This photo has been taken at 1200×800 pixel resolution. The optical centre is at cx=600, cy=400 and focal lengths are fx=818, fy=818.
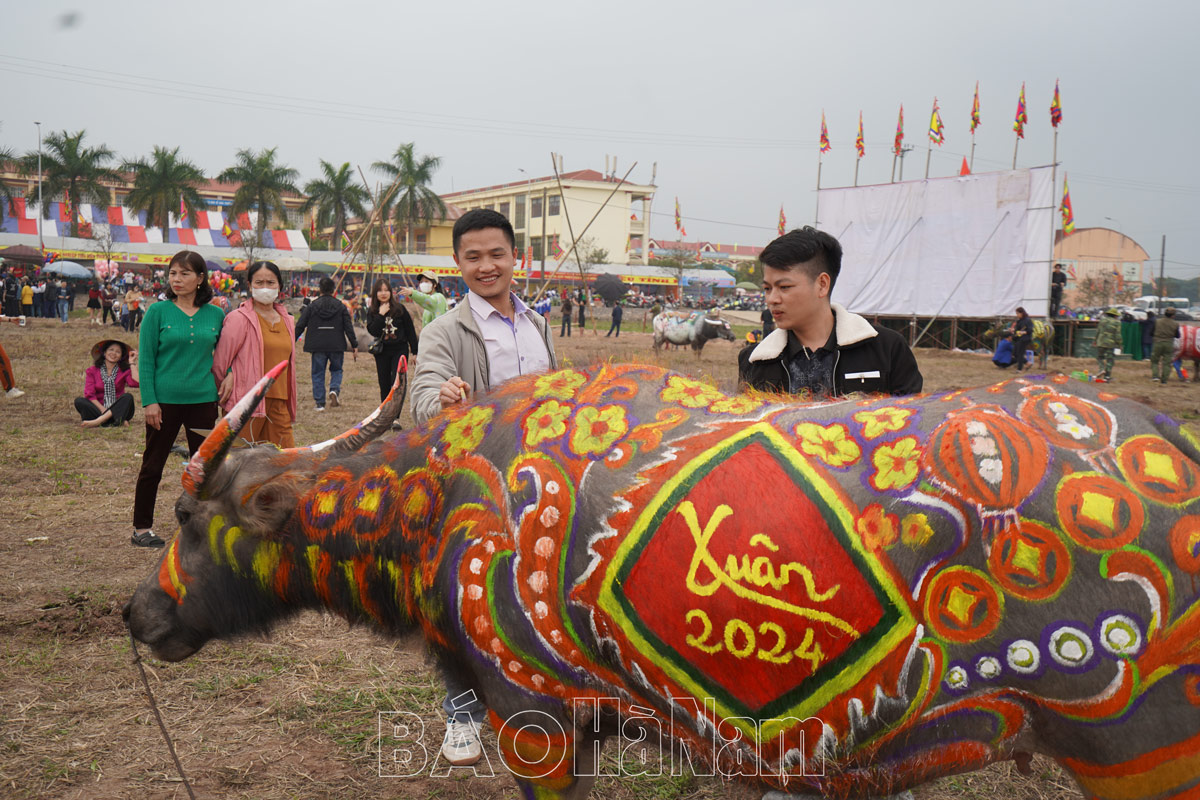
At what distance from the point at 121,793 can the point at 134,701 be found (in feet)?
2.53

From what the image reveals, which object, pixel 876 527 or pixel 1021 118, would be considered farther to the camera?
pixel 1021 118

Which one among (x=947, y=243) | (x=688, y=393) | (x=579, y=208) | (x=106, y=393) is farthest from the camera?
(x=579, y=208)

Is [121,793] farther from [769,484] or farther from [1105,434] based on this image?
[1105,434]

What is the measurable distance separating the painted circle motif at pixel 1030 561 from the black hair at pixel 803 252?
1.40 meters

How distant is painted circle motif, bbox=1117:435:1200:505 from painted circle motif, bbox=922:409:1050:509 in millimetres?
174

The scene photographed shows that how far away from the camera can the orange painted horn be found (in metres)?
2.42

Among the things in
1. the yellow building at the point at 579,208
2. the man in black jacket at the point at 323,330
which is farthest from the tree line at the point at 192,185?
the man in black jacket at the point at 323,330

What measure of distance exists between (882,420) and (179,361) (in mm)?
4921

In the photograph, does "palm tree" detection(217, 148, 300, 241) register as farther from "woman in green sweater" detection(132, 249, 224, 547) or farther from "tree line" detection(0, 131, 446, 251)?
"woman in green sweater" detection(132, 249, 224, 547)

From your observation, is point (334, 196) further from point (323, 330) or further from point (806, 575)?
point (806, 575)

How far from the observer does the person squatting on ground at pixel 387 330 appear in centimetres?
1056

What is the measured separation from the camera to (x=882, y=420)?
6.78 feet

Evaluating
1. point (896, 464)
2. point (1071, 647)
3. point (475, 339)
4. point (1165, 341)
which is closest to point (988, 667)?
point (1071, 647)

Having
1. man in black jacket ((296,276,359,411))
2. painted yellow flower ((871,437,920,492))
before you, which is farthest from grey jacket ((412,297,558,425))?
man in black jacket ((296,276,359,411))
